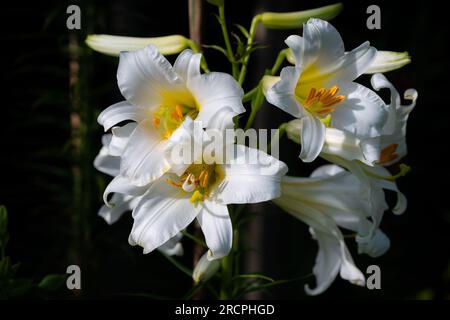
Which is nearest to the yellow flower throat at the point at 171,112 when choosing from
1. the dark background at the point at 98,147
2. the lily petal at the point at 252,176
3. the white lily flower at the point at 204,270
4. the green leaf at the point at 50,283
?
the lily petal at the point at 252,176

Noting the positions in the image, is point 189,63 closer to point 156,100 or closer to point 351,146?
point 156,100

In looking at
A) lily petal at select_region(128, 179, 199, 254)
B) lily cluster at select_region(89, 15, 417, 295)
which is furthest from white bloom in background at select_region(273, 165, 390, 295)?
lily petal at select_region(128, 179, 199, 254)

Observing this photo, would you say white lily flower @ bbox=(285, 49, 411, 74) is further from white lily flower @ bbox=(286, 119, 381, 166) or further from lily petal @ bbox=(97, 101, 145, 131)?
lily petal @ bbox=(97, 101, 145, 131)

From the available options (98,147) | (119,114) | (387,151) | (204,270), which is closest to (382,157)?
(387,151)

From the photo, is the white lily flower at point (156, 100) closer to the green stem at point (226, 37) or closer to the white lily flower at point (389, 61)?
the green stem at point (226, 37)

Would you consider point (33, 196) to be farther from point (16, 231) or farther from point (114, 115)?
point (114, 115)
